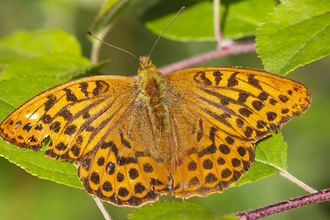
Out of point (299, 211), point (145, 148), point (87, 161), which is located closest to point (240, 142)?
point (145, 148)

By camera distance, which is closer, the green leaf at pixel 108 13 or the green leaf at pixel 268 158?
the green leaf at pixel 268 158

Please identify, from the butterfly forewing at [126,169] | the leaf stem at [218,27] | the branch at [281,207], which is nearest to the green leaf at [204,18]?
the leaf stem at [218,27]

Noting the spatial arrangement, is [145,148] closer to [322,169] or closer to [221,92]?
[221,92]

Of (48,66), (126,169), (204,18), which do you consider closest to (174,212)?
(126,169)

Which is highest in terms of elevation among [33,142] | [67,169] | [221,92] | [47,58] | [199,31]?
[199,31]

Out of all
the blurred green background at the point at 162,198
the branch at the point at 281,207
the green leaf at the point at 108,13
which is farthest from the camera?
the blurred green background at the point at 162,198

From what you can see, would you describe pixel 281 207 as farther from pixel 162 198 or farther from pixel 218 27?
pixel 162 198

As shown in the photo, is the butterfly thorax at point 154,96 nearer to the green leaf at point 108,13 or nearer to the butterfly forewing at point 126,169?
the butterfly forewing at point 126,169
